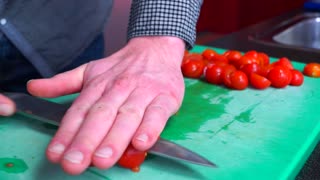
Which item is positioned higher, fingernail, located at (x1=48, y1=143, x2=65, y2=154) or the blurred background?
fingernail, located at (x1=48, y1=143, x2=65, y2=154)

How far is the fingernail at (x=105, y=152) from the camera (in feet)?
1.51

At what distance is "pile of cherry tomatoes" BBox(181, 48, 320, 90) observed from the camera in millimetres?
757

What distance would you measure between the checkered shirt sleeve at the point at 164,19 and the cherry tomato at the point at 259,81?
121mm

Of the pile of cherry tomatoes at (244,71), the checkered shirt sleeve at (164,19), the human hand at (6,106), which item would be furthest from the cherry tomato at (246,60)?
the human hand at (6,106)

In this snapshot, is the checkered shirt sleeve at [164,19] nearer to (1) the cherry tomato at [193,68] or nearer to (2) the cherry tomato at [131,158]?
(1) the cherry tomato at [193,68]

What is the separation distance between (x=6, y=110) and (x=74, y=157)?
21cm

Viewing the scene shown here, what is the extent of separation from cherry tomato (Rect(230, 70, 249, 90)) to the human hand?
35 centimetres

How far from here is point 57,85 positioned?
0.63 meters

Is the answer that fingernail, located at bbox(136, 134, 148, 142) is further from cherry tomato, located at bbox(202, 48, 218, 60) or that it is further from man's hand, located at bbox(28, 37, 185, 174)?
cherry tomato, located at bbox(202, 48, 218, 60)

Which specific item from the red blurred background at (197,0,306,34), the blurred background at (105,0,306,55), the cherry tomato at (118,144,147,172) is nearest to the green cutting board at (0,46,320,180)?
the cherry tomato at (118,144,147,172)

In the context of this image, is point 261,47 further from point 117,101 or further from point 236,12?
point 236,12

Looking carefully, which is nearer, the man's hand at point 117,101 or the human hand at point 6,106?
the man's hand at point 117,101

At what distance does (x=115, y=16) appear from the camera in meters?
1.76

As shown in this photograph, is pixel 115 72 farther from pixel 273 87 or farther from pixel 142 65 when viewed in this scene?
pixel 273 87
